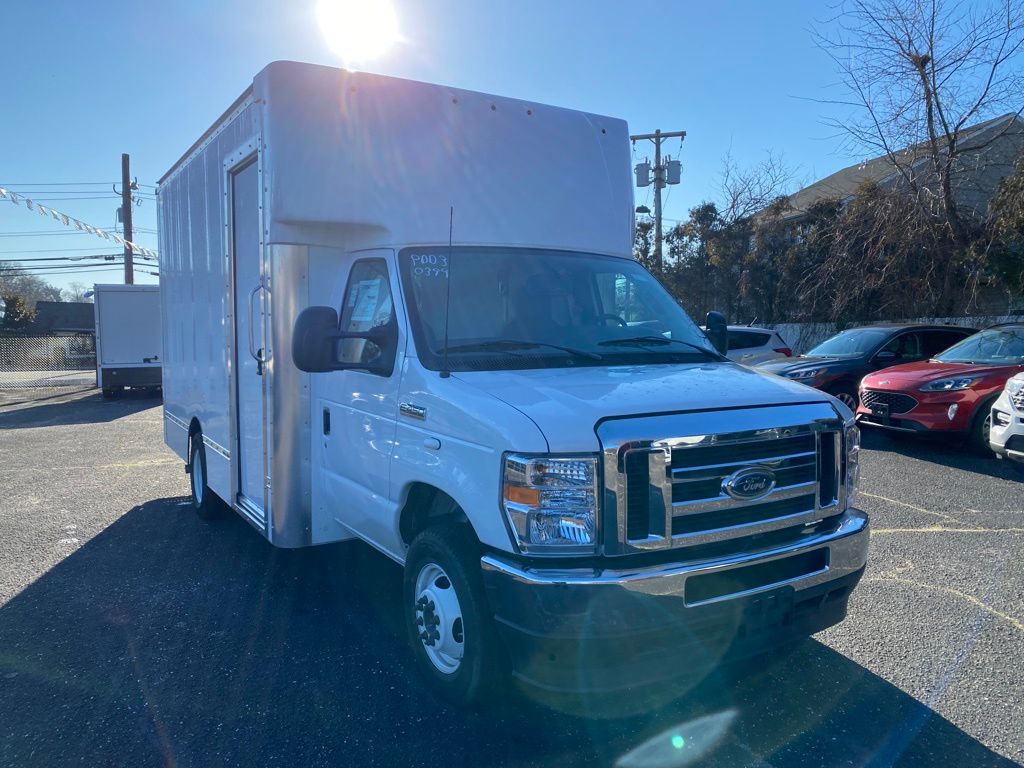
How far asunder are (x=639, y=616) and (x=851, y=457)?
1479 mm

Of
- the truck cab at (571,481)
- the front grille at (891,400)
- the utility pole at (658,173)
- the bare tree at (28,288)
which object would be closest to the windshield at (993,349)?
the front grille at (891,400)

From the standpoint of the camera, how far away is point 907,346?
11.6m

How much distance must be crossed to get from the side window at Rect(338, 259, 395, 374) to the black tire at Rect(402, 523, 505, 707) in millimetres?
1062

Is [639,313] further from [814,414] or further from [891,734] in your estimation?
[891,734]

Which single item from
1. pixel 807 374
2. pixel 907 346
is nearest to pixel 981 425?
pixel 807 374

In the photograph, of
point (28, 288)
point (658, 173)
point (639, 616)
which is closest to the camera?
point (639, 616)

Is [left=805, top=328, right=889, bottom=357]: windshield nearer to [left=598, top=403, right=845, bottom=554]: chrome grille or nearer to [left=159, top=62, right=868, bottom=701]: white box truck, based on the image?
[left=159, top=62, right=868, bottom=701]: white box truck

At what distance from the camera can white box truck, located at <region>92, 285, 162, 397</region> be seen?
19.7m

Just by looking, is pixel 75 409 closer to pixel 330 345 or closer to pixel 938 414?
pixel 330 345

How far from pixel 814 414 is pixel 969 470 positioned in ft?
20.8

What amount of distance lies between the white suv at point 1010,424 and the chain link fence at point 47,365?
23014 mm

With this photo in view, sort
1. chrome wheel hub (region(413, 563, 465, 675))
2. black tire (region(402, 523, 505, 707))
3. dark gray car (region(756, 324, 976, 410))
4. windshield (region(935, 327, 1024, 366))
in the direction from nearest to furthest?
black tire (region(402, 523, 505, 707))
chrome wheel hub (region(413, 563, 465, 675))
windshield (region(935, 327, 1024, 366))
dark gray car (region(756, 324, 976, 410))

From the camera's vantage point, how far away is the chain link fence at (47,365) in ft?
78.8

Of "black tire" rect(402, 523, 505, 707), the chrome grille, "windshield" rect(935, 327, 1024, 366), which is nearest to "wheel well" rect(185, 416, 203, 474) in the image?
"black tire" rect(402, 523, 505, 707)
